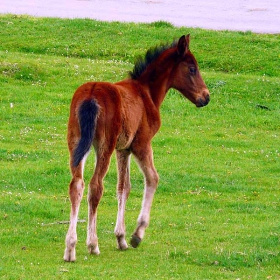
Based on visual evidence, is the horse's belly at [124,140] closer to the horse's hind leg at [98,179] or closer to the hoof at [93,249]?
the horse's hind leg at [98,179]

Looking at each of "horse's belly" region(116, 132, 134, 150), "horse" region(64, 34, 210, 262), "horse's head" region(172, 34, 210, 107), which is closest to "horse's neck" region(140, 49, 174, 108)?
"horse" region(64, 34, 210, 262)

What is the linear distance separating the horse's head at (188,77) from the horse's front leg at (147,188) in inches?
48.7

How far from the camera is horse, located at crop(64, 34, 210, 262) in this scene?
8477 mm

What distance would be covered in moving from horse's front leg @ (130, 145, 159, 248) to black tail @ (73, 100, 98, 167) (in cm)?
121

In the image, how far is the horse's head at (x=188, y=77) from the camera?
1028cm

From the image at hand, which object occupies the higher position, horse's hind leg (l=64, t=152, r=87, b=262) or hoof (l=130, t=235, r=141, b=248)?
horse's hind leg (l=64, t=152, r=87, b=262)

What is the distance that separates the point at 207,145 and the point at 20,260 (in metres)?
8.09

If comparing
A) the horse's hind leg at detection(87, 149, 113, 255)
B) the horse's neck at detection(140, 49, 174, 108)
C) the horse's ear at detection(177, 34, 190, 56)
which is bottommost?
the horse's hind leg at detection(87, 149, 113, 255)

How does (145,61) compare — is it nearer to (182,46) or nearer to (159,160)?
(182,46)

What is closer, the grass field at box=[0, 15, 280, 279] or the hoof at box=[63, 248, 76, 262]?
the hoof at box=[63, 248, 76, 262]

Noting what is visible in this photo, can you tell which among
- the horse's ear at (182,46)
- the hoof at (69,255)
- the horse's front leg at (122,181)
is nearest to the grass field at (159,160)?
the hoof at (69,255)

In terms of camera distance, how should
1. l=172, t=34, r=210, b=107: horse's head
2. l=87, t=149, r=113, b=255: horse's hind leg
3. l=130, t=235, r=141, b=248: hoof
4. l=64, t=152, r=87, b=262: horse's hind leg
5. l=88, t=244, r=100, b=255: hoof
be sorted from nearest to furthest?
l=64, t=152, r=87, b=262: horse's hind leg < l=87, t=149, r=113, b=255: horse's hind leg < l=88, t=244, r=100, b=255: hoof < l=130, t=235, r=141, b=248: hoof < l=172, t=34, r=210, b=107: horse's head

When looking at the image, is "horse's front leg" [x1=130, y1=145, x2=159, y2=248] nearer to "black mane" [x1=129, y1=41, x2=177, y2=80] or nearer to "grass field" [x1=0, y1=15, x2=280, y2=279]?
"grass field" [x1=0, y1=15, x2=280, y2=279]

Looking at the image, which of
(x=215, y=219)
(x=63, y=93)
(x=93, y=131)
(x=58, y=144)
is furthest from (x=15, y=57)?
(x=93, y=131)
